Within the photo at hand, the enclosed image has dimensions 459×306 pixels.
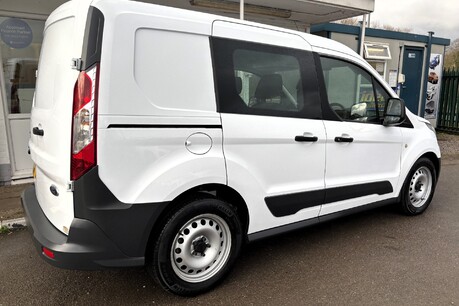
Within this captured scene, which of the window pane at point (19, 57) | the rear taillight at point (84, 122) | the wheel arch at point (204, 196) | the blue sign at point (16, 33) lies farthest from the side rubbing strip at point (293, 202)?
the blue sign at point (16, 33)

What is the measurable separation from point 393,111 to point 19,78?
5.05 m

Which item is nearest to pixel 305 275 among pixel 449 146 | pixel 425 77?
pixel 449 146

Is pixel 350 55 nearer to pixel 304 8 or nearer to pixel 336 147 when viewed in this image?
pixel 336 147

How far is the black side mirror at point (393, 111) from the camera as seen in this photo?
12.7 feet

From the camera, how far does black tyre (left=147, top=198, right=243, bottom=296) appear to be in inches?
101

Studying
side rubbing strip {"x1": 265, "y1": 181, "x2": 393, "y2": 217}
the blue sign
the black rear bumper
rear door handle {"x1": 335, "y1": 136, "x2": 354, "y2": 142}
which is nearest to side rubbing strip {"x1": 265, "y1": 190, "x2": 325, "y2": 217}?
side rubbing strip {"x1": 265, "y1": 181, "x2": 393, "y2": 217}

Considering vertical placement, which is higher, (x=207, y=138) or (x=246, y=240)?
(x=207, y=138)

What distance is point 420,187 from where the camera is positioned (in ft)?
15.2

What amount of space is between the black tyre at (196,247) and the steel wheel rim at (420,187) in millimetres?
2610

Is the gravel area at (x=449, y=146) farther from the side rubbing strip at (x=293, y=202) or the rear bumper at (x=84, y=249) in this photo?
the rear bumper at (x=84, y=249)

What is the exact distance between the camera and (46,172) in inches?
103

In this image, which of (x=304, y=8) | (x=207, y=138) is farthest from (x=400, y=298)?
(x=304, y=8)

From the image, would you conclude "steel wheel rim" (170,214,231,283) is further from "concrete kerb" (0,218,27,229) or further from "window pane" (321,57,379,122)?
"concrete kerb" (0,218,27,229)

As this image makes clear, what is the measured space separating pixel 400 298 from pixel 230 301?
1263 millimetres
